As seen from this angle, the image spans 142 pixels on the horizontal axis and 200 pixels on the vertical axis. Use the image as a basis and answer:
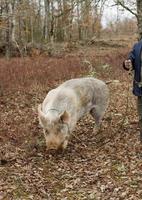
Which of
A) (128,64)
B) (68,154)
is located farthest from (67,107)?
(128,64)

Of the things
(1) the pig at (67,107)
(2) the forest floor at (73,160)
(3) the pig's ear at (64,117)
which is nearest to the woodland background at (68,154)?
(2) the forest floor at (73,160)

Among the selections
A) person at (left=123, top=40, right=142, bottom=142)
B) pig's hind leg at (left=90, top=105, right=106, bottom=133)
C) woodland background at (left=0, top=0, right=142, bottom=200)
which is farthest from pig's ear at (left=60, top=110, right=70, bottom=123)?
pig's hind leg at (left=90, top=105, right=106, bottom=133)

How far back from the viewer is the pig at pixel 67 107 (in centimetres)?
796

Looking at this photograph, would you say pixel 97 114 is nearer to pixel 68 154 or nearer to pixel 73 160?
pixel 68 154

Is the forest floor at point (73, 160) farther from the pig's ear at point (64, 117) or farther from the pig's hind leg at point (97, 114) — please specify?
the pig's ear at point (64, 117)

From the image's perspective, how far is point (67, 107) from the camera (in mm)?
8594

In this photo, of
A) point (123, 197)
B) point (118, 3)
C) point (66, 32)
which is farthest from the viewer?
point (66, 32)

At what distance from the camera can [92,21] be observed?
45.9 metres

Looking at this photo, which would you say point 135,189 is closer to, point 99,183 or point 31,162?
point 99,183

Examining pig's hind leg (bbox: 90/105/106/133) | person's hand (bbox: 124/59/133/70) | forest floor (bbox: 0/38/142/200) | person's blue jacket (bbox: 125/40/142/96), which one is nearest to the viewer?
forest floor (bbox: 0/38/142/200)

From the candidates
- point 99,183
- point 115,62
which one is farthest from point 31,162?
point 115,62

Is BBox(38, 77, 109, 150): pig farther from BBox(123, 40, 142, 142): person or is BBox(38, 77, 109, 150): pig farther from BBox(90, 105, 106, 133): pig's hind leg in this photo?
BBox(123, 40, 142, 142): person

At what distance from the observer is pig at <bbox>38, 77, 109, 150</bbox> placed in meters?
7.96

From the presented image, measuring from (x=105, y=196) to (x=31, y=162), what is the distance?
202 cm
